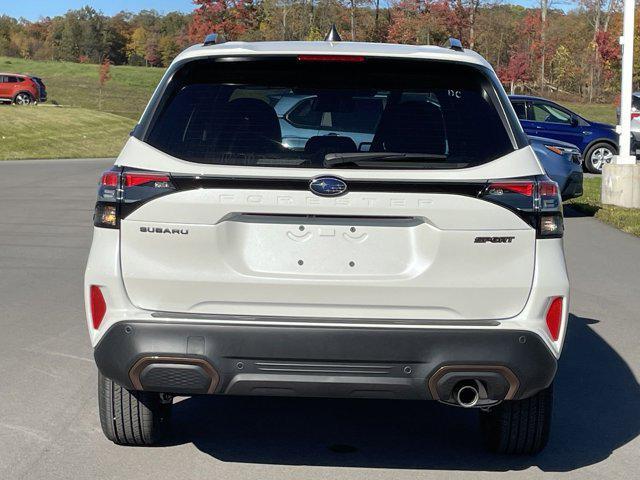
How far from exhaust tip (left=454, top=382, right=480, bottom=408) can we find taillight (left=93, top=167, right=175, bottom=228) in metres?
1.38

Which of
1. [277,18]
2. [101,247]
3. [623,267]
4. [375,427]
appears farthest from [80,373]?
[277,18]

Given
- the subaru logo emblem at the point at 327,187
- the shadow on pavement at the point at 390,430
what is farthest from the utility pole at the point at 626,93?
the subaru logo emblem at the point at 327,187

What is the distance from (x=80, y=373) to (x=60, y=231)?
7.67m

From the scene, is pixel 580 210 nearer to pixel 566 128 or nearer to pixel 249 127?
pixel 566 128

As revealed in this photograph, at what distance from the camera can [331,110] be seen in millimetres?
4664

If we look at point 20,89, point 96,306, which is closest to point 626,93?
point 96,306

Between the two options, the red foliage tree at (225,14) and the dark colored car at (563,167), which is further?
the red foliage tree at (225,14)

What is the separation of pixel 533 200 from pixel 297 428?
1900mm

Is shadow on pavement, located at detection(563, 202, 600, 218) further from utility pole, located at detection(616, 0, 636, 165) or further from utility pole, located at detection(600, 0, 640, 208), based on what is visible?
utility pole, located at detection(616, 0, 636, 165)

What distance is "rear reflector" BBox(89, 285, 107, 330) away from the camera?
4445mm

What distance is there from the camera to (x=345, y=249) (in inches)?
171

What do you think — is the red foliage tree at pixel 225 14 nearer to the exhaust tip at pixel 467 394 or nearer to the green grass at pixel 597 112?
the green grass at pixel 597 112

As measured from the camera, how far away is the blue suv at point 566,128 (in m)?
25.5

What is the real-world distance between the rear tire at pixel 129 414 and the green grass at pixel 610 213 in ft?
34.9
